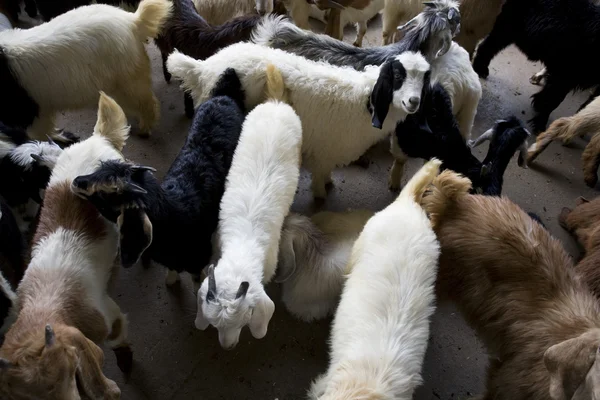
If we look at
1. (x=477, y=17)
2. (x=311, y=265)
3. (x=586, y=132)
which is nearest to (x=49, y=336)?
(x=311, y=265)

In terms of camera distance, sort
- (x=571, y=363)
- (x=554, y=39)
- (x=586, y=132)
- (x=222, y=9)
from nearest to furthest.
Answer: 1. (x=571, y=363)
2. (x=586, y=132)
3. (x=554, y=39)
4. (x=222, y=9)

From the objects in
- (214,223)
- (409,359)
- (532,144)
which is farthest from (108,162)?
(532,144)

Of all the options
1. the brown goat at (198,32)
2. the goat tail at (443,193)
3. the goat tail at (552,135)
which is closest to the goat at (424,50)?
→ the brown goat at (198,32)

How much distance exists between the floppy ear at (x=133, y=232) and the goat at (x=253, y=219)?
1.15 feet

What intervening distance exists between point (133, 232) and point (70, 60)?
1556mm

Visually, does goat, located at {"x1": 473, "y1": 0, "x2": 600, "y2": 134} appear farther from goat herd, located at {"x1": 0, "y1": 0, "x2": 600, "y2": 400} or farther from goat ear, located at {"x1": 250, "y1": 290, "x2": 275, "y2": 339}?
goat ear, located at {"x1": 250, "y1": 290, "x2": 275, "y2": 339}

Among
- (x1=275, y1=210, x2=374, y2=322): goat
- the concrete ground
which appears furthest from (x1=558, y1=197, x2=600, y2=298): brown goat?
(x1=275, y1=210, x2=374, y2=322): goat

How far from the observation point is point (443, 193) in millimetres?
2510

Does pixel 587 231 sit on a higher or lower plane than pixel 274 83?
lower

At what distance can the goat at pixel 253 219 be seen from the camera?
7.41 ft

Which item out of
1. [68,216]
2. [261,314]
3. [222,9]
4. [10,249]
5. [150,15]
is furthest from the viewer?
[222,9]

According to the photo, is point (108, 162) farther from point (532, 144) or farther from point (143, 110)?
point (532, 144)

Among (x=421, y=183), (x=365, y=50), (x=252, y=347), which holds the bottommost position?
(x=252, y=347)

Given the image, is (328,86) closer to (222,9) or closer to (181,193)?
(181,193)
